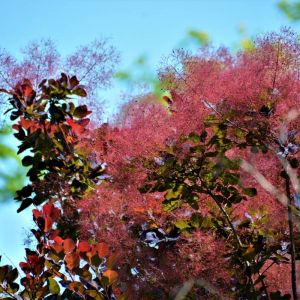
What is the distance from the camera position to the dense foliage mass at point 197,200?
2.57 m

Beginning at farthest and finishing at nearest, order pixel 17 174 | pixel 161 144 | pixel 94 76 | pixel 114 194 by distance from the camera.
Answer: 1. pixel 17 174
2. pixel 94 76
3. pixel 114 194
4. pixel 161 144

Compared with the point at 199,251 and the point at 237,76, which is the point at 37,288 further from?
the point at 237,76

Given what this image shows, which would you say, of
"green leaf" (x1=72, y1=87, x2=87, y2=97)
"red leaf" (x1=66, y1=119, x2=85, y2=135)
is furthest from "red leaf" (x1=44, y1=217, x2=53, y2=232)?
"green leaf" (x1=72, y1=87, x2=87, y2=97)

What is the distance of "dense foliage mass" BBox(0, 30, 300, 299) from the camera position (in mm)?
2572

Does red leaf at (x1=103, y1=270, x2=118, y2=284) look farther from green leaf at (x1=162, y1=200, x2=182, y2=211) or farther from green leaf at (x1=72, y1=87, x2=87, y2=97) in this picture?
green leaf at (x1=72, y1=87, x2=87, y2=97)

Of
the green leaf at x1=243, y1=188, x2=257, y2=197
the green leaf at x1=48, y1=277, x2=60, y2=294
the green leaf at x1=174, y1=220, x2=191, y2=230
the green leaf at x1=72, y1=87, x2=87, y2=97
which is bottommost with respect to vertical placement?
the green leaf at x1=48, y1=277, x2=60, y2=294

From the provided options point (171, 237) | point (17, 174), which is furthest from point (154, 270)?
point (17, 174)

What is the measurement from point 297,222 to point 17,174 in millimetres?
4704

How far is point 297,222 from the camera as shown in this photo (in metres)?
2.63

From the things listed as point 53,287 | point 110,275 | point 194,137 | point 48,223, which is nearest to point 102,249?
point 110,275

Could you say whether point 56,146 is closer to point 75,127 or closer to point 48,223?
point 75,127

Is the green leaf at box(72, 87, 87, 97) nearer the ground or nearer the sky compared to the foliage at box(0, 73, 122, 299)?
nearer the sky

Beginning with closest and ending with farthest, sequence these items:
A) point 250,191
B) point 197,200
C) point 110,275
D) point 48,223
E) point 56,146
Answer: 1. point 110,275
2. point 250,191
3. point 48,223
4. point 197,200
5. point 56,146

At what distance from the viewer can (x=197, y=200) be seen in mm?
2881
